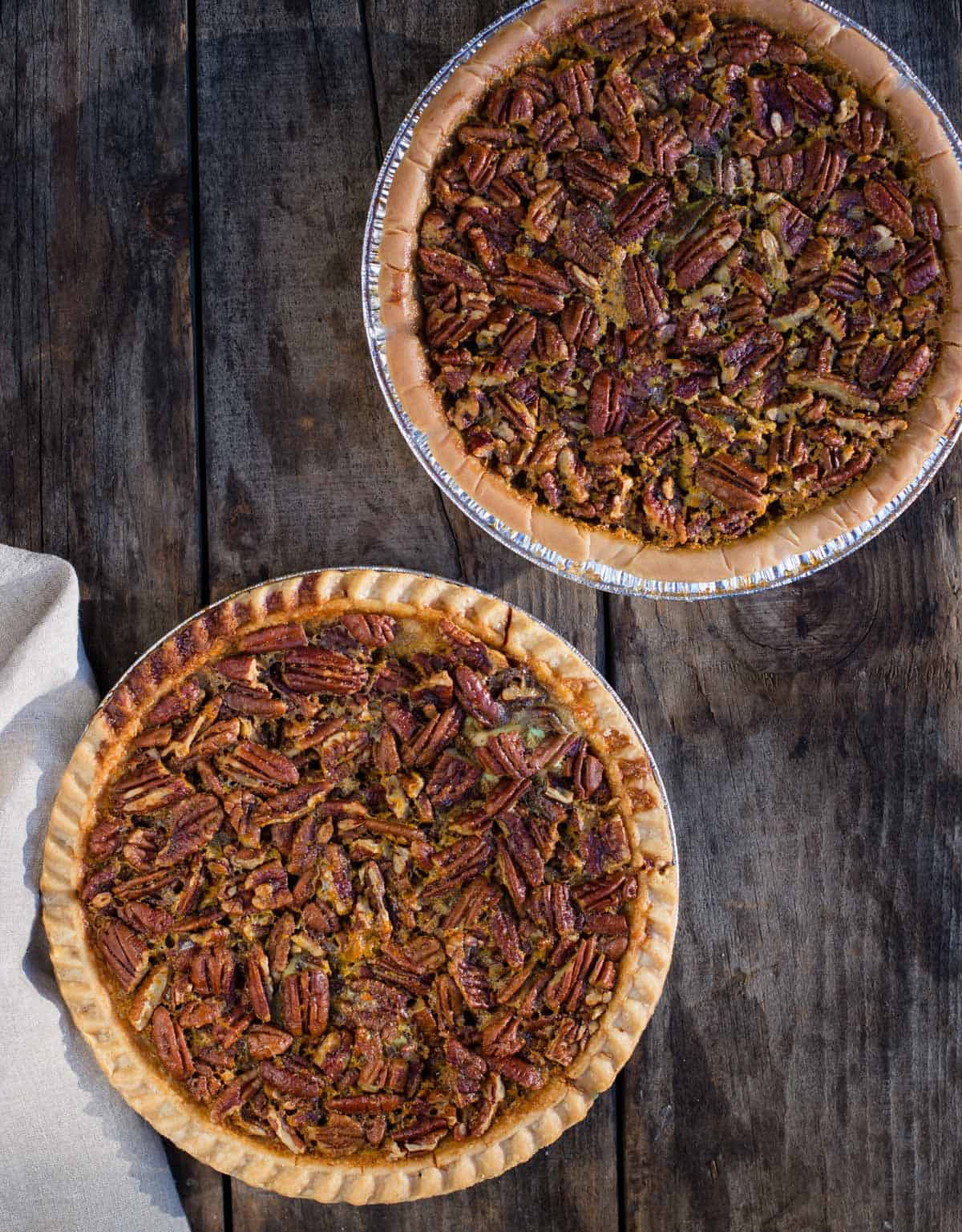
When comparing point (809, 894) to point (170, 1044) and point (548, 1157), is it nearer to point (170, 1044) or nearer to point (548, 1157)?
point (548, 1157)

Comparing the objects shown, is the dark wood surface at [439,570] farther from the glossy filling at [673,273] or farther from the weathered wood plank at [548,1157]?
the glossy filling at [673,273]

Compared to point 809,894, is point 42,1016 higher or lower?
lower

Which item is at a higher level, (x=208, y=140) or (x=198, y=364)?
(x=208, y=140)

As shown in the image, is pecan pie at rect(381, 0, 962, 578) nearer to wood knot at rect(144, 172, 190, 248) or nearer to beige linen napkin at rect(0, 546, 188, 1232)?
wood knot at rect(144, 172, 190, 248)

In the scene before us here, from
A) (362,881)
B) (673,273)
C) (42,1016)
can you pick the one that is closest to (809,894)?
(362,881)

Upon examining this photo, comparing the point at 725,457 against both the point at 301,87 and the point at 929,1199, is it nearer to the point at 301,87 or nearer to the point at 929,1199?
the point at 301,87

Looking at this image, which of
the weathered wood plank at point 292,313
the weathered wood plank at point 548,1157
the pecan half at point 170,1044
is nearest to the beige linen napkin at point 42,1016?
the pecan half at point 170,1044

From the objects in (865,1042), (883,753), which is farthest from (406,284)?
(865,1042)
